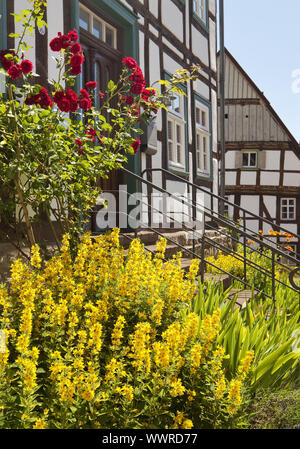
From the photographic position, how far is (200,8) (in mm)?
10812

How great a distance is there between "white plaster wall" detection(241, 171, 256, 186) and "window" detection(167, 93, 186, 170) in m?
11.3

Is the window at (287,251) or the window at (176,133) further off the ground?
the window at (176,133)

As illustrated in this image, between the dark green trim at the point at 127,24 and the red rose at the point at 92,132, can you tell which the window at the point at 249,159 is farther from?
the red rose at the point at 92,132

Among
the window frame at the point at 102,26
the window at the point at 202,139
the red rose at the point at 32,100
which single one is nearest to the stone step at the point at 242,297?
the red rose at the point at 32,100

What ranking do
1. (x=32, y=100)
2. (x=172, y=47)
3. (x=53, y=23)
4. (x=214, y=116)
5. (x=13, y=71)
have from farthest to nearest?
(x=214, y=116), (x=172, y=47), (x=53, y=23), (x=32, y=100), (x=13, y=71)

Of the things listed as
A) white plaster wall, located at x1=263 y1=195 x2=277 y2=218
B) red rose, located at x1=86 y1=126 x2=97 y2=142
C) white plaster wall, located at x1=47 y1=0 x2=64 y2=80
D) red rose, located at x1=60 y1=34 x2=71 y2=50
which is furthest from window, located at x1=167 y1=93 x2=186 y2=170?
white plaster wall, located at x1=263 y1=195 x2=277 y2=218

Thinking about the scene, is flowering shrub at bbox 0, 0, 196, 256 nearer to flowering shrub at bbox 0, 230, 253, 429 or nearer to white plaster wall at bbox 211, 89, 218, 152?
flowering shrub at bbox 0, 230, 253, 429

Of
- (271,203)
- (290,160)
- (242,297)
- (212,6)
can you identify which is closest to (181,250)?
(242,297)

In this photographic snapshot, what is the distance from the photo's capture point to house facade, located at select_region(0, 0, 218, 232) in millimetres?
5301

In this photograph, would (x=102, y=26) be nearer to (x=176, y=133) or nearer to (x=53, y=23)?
(x=53, y=23)

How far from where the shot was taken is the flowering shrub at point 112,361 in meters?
2.24

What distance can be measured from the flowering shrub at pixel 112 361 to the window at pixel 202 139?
7.27 m

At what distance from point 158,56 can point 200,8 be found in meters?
3.54

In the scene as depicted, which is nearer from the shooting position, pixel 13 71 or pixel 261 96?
pixel 13 71
